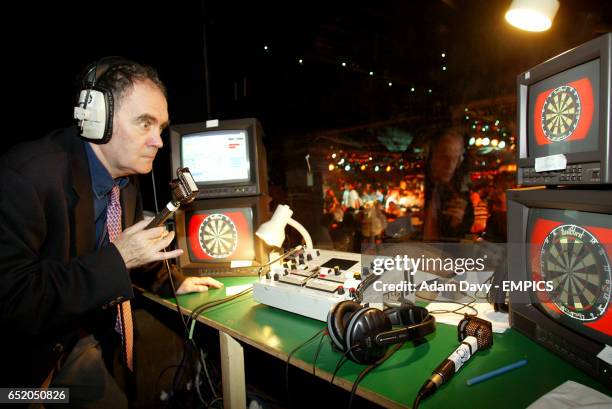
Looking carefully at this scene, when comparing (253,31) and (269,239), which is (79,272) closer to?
(269,239)

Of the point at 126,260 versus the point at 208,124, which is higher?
the point at 208,124

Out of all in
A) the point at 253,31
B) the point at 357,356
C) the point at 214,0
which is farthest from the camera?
the point at 253,31

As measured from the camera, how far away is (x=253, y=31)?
145 inches

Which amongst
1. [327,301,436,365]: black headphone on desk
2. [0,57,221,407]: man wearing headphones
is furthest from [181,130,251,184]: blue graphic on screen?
→ [327,301,436,365]: black headphone on desk

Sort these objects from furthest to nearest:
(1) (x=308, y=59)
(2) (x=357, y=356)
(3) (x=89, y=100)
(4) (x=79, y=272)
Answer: (1) (x=308, y=59) < (3) (x=89, y=100) < (4) (x=79, y=272) < (2) (x=357, y=356)

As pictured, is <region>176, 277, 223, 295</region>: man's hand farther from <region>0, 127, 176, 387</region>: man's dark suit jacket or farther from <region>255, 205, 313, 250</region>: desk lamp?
<region>0, 127, 176, 387</region>: man's dark suit jacket

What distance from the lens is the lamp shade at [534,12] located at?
2.46 m

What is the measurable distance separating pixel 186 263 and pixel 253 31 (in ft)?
9.09

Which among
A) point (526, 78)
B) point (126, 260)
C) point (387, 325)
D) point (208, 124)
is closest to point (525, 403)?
point (387, 325)

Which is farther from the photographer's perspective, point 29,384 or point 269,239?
point 269,239

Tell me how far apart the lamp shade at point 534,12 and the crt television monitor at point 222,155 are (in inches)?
84.3

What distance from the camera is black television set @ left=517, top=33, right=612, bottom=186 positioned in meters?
0.85

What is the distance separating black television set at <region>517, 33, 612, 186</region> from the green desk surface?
54cm

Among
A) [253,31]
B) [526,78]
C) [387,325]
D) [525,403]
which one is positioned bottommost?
[525,403]
